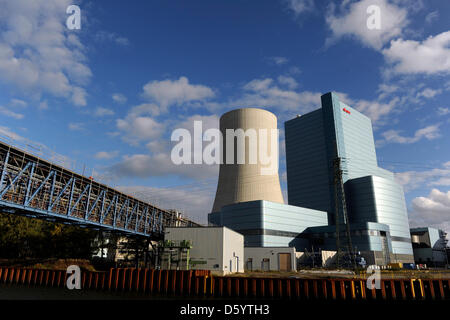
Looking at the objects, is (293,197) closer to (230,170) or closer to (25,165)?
(230,170)

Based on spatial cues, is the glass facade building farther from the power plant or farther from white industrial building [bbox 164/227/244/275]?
white industrial building [bbox 164/227/244/275]

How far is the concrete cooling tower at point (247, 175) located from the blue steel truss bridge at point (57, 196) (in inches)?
911

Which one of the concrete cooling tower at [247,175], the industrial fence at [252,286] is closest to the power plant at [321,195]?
the concrete cooling tower at [247,175]

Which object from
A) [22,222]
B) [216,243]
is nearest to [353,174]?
[216,243]

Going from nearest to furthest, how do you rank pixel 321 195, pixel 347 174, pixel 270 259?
pixel 270 259 < pixel 347 174 < pixel 321 195

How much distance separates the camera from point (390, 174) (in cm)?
12250

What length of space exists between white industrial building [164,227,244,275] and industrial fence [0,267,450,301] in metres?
11.0

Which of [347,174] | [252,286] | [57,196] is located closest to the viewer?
[252,286]

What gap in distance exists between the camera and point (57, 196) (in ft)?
109

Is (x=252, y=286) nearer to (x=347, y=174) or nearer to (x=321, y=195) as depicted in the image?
(x=347, y=174)

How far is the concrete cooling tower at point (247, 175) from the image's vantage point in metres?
69.1

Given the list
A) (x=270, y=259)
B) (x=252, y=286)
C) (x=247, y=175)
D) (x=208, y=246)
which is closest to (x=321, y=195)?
(x=247, y=175)

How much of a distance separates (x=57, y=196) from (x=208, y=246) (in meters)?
18.0
